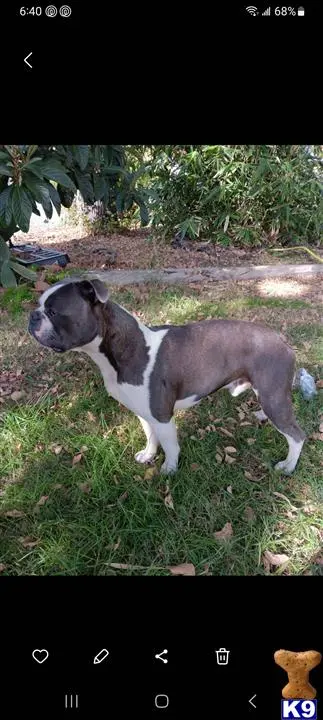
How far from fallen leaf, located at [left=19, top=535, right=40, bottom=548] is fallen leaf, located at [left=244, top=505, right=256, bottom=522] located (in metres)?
1.10

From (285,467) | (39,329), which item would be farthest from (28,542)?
(285,467)

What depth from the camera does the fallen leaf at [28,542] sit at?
231 centimetres

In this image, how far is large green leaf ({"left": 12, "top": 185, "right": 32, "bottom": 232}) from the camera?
3.02 m

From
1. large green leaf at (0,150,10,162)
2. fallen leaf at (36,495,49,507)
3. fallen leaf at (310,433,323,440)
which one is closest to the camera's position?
fallen leaf at (36,495,49,507)

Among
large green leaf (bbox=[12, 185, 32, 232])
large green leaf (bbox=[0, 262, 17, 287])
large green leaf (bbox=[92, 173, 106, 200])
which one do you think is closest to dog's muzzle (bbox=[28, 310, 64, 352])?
large green leaf (bbox=[12, 185, 32, 232])

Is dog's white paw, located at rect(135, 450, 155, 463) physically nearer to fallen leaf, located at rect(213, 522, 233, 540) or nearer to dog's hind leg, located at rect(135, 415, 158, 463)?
dog's hind leg, located at rect(135, 415, 158, 463)

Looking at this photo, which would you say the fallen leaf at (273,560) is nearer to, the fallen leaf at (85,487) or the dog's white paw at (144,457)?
the dog's white paw at (144,457)

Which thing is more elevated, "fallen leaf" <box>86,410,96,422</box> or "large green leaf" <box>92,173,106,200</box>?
"large green leaf" <box>92,173,106,200</box>

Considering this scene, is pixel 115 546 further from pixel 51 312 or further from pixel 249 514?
pixel 51 312

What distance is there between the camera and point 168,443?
8.71 ft

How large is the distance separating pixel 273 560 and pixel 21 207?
8.53 feet
